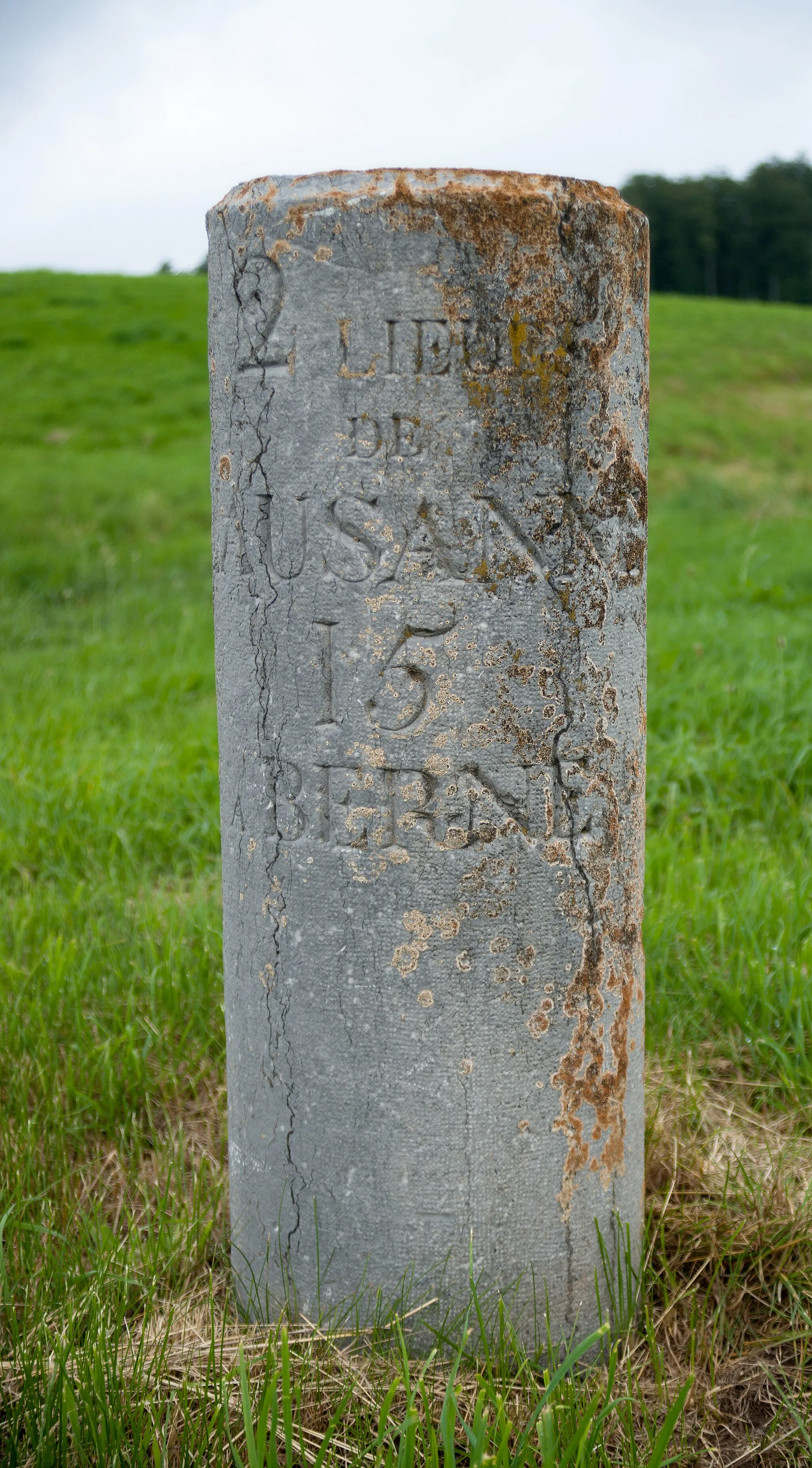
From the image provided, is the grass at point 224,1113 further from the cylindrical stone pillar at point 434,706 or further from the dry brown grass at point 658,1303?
the cylindrical stone pillar at point 434,706

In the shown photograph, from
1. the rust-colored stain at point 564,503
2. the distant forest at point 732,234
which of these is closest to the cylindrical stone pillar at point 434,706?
the rust-colored stain at point 564,503

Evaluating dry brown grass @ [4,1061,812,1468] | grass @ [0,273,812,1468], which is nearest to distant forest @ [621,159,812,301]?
grass @ [0,273,812,1468]

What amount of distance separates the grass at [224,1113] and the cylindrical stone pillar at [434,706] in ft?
0.64

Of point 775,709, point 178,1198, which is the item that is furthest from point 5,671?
point 178,1198

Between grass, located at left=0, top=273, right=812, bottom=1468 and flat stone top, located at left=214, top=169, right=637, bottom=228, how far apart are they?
155cm

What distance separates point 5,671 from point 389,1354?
4.44 m

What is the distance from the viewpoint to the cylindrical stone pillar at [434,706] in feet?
5.15

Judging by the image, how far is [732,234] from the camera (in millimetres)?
50156

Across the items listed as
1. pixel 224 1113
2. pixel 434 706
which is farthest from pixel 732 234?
pixel 434 706

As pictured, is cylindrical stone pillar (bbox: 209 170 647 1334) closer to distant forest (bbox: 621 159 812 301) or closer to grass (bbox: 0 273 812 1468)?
grass (bbox: 0 273 812 1468)

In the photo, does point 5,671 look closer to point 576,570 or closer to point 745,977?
point 745,977

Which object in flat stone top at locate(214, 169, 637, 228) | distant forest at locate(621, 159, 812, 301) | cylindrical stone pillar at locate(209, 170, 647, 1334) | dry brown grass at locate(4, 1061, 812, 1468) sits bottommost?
dry brown grass at locate(4, 1061, 812, 1468)

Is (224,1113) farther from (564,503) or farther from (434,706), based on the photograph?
(564,503)

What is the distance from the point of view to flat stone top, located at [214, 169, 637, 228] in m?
1.54
